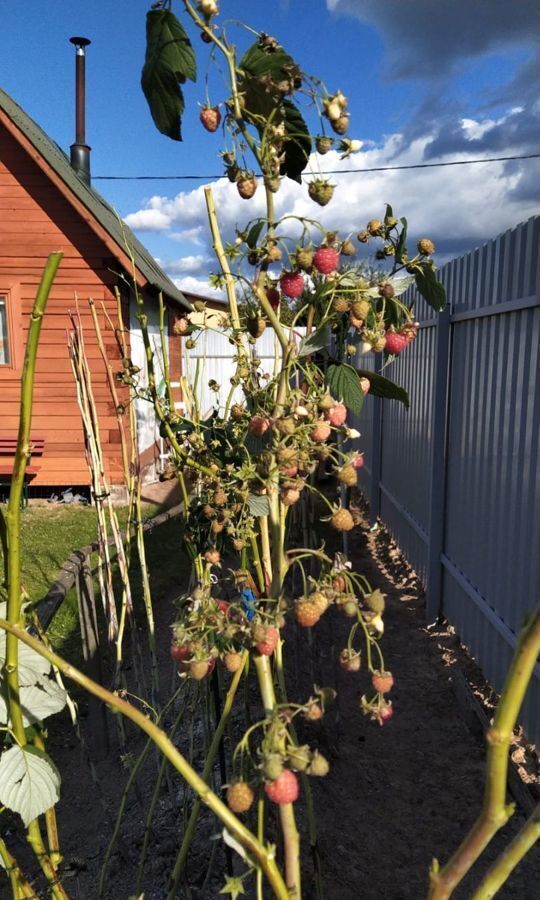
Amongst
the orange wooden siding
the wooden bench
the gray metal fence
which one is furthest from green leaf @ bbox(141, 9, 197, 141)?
the wooden bench

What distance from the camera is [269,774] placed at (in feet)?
2.42

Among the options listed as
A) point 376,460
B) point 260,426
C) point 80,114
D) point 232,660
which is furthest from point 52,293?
point 232,660

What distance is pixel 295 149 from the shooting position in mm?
1005

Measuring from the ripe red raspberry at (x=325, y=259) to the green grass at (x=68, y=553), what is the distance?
376 centimetres

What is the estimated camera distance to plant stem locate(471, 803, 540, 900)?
2.35ft

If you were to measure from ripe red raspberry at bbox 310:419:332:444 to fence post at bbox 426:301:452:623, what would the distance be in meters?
3.63

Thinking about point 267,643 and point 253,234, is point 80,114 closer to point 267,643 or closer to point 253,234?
point 253,234

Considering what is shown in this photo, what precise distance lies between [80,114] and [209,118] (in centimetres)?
1137

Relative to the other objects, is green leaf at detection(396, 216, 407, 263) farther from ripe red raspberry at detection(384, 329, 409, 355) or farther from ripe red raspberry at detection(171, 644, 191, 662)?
ripe red raspberry at detection(171, 644, 191, 662)

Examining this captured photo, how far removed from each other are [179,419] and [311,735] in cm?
199

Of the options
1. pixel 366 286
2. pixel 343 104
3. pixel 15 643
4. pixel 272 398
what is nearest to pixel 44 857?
pixel 15 643

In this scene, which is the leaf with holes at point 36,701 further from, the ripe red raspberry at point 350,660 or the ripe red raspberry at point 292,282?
the ripe red raspberry at point 292,282

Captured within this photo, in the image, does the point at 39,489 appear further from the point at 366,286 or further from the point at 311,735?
the point at 366,286

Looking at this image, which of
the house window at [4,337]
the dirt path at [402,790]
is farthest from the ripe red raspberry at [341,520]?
the house window at [4,337]
